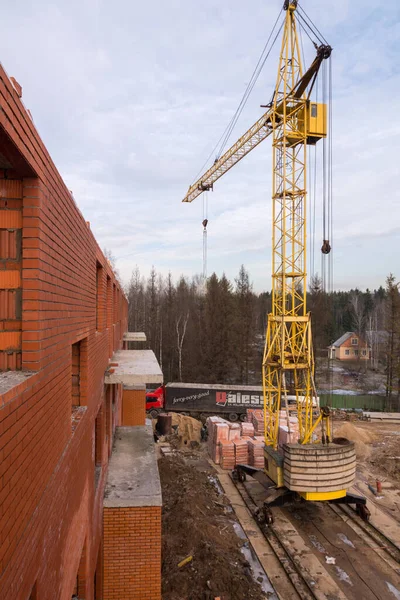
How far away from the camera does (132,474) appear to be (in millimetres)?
8234

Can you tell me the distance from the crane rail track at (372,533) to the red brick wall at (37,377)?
30.1ft

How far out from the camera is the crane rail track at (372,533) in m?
10.1

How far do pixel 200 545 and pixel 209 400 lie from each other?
12.8 meters

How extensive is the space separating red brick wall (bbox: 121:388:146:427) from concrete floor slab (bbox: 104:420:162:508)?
6.23ft

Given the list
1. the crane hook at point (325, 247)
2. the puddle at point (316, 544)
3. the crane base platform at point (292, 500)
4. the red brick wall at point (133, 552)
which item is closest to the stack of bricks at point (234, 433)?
the crane base platform at point (292, 500)

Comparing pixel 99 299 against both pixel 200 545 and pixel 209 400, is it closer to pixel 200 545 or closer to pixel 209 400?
pixel 200 545

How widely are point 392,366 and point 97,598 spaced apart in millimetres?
29816

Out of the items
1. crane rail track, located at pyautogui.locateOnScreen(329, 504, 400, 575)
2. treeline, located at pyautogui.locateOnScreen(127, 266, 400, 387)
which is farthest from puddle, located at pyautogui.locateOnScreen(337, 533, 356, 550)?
treeline, located at pyautogui.locateOnScreen(127, 266, 400, 387)

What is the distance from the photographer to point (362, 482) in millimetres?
14984

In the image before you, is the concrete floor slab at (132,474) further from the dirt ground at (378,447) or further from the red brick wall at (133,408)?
the dirt ground at (378,447)

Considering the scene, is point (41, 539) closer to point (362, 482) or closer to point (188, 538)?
point (188, 538)

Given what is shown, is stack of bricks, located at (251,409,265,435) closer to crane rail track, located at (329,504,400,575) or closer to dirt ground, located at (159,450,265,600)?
dirt ground, located at (159,450,265,600)

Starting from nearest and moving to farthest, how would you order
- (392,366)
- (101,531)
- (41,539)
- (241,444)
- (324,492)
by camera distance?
(41,539)
(101,531)
(324,492)
(241,444)
(392,366)

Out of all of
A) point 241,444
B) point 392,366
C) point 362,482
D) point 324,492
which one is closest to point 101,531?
point 324,492
